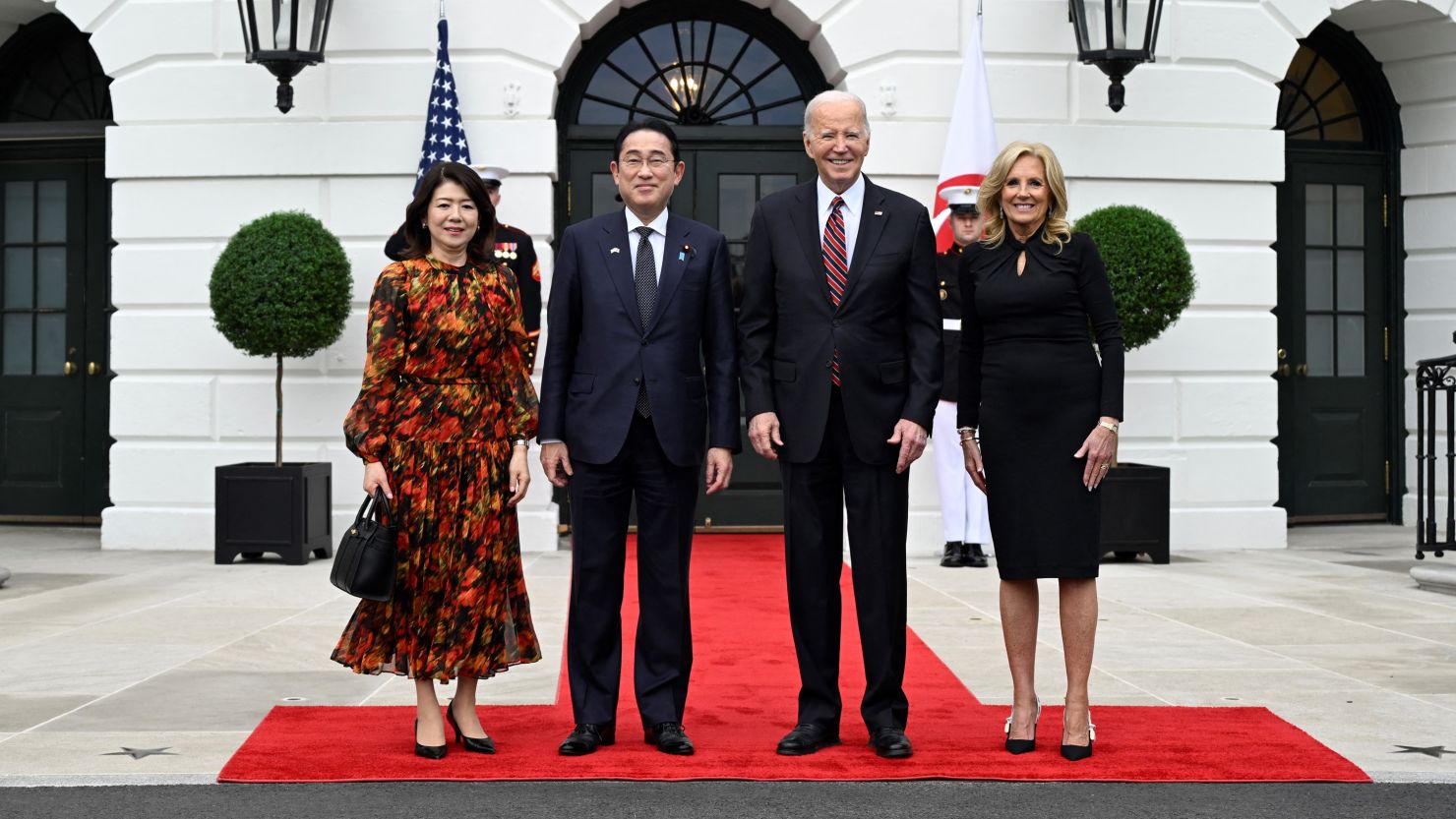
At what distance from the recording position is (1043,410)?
418cm

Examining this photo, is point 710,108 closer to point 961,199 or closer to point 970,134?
point 970,134

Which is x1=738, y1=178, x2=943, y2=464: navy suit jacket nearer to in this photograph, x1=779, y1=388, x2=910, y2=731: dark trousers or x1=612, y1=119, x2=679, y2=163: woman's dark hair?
x1=779, y1=388, x2=910, y2=731: dark trousers

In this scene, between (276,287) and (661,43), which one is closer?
(276,287)

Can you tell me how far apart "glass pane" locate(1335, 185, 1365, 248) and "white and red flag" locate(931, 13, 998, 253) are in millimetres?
3217

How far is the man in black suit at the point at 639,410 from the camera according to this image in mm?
4211

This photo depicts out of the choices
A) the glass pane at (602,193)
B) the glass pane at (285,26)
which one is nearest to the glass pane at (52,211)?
the glass pane at (285,26)

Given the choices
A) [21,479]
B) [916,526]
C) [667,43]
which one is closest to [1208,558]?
[916,526]

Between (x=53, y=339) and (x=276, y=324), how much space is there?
3241mm

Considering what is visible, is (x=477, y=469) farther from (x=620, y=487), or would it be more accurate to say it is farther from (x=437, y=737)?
(x=437, y=737)

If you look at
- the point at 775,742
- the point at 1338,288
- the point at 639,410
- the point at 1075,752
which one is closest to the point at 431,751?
the point at 775,742

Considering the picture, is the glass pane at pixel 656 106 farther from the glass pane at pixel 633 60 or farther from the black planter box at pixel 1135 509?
the black planter box at pixel 1135 509

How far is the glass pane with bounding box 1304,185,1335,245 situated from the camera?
10.8 m

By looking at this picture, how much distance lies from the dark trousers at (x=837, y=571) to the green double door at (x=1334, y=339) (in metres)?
7.26

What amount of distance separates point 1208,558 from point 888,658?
17.8ft
